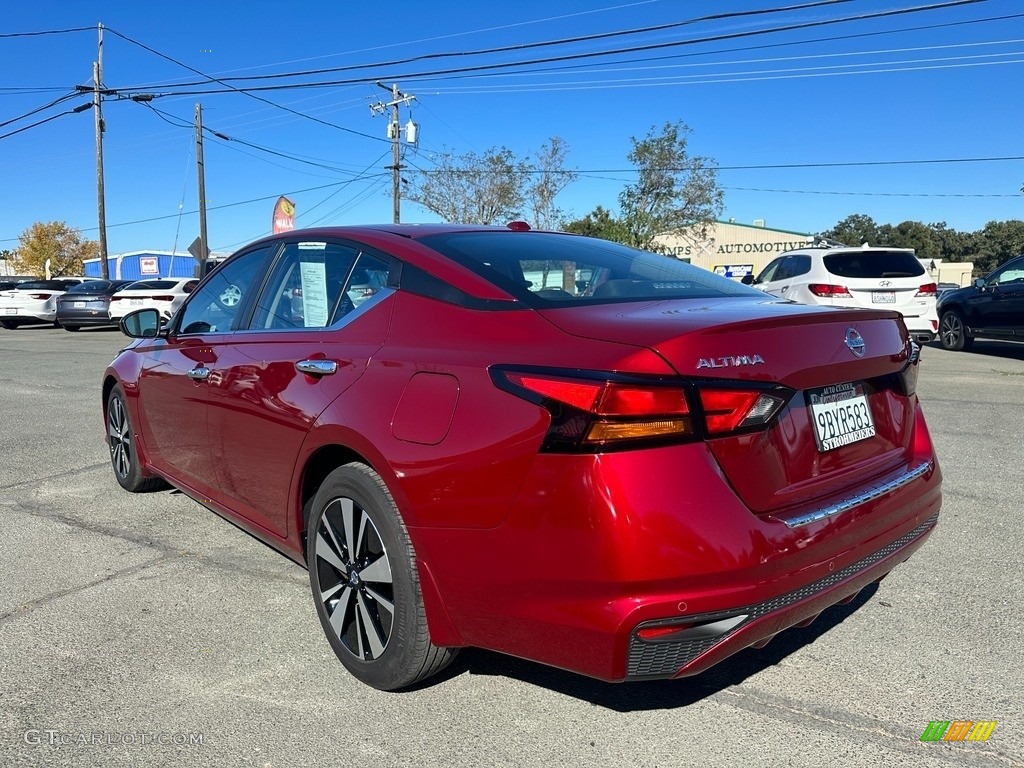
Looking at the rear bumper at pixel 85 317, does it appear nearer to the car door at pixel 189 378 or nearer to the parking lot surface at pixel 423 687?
the car door at pixel 189 378

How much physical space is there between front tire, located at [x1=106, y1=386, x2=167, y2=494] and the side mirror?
41 cm

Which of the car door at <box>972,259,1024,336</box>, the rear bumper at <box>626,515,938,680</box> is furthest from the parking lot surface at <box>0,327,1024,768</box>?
the car door at <box>972,259,1024,336</box>

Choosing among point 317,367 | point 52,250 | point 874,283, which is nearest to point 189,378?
point 317,367

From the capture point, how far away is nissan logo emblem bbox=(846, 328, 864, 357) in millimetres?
2531

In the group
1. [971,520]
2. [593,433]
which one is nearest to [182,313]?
[593,433]

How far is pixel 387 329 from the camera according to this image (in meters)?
2.77

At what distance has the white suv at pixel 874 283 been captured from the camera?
1234 cm

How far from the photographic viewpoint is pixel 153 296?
2075 centimetres

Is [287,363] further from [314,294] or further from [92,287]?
[92,287]

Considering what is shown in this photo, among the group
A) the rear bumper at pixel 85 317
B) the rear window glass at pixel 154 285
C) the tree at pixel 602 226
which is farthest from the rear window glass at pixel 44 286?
the tree at pixel 602 226

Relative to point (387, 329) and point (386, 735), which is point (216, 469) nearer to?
point (387, 329)

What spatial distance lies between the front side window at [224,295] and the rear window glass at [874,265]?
34.6 feet

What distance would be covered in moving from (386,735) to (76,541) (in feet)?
8.79

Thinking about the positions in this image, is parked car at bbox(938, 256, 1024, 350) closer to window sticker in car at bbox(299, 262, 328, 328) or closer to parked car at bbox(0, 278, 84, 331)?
window sticker in car at bbox(299, 262, 328, 328)
